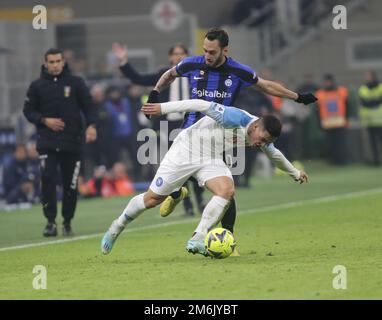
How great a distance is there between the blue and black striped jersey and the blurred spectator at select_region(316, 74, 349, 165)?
16.9 metres

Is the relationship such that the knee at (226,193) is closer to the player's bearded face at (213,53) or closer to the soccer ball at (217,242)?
the soccer ball at (217,242)

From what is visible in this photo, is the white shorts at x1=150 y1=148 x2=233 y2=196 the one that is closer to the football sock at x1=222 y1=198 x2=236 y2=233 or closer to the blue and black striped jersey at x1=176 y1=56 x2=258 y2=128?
the blue and black striped jersey at x1=176 y1=56 x2=258 y2=128

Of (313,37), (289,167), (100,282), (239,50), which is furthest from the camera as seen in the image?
(313,37)

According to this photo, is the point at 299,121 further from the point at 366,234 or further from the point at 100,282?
the point at 100,282

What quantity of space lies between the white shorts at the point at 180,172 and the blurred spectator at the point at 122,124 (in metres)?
13.2

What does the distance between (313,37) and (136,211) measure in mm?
21941

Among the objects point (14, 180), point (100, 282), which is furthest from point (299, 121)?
point (100, 282)

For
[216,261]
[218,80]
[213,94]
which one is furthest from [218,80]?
[216,261]

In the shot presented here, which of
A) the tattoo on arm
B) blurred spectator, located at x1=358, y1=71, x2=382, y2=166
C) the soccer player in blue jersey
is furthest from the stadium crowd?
the soccer player in blue jersey

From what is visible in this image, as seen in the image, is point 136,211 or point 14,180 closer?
point 136,211

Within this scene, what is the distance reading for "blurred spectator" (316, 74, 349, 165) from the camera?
29.3 metres

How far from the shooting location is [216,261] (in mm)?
11984
